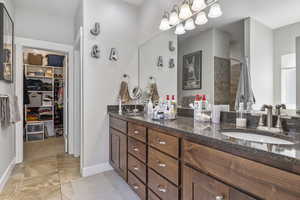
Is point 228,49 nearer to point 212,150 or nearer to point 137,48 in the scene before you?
point 212,150

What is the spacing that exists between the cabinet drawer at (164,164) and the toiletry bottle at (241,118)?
22.8 inches

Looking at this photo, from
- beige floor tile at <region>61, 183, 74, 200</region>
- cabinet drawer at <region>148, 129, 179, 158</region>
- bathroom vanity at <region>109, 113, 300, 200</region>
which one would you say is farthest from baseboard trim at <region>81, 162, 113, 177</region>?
cabinet drawer at <region>148, 129, 179, 158</region>

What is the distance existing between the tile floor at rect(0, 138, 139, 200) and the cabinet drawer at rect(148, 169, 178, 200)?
52cm

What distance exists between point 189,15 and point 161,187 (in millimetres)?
1803

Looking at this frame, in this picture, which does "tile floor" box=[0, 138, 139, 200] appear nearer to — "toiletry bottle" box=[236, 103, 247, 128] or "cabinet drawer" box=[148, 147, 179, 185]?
"cabinet drawer" box=[148, 147, 179, 185]

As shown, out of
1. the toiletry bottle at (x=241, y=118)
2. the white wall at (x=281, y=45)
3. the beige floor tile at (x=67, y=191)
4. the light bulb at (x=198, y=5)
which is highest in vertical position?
the light bulb at (x=198, y=5)

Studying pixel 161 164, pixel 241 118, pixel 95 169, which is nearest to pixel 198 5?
pixel 241 118

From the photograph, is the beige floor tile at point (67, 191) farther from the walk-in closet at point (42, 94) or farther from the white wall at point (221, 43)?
the walk-in closet at point (42, 94)

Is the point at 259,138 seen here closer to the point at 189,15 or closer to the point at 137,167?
the point at 137,167

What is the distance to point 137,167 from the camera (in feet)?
5.48

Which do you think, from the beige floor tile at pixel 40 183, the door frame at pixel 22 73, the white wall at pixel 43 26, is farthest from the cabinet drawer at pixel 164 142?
the white wall at pixel 43 26

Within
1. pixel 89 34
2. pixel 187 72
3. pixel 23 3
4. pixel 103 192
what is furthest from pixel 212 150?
pixel 23 3

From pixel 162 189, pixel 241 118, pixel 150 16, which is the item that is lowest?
pixel 162 189

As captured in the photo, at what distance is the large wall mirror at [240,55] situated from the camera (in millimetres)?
1107
